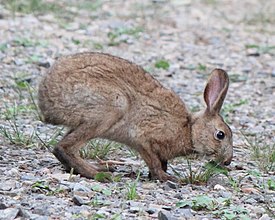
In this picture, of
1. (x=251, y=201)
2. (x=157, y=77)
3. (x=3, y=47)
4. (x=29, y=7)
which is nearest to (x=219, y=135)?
(x=251, y=201)

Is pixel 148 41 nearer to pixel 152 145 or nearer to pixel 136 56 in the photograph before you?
pixel 136 56

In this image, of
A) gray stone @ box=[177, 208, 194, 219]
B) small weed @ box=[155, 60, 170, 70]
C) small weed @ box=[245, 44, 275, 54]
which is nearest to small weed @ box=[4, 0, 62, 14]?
small weed @ box=[155, 60, 170, 70]

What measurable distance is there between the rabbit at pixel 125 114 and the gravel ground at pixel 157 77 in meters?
0.22

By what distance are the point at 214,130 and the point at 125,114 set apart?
798 millimetres

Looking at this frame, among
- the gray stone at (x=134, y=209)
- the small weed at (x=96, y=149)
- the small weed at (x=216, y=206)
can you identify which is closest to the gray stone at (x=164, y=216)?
the gray stone at (x=134, y=209)

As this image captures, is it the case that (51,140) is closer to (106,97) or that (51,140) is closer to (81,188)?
(106,97)

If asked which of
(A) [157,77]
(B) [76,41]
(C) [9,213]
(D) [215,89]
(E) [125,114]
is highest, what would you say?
(D) [215,89]

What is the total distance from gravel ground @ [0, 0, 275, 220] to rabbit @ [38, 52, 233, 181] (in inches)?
8.8

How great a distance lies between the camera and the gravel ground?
6.09 meters

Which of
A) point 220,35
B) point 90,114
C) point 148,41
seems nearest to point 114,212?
point 90,114

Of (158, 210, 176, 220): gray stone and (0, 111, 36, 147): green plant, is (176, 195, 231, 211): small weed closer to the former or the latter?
(158, 210, 176, 220): gray stone

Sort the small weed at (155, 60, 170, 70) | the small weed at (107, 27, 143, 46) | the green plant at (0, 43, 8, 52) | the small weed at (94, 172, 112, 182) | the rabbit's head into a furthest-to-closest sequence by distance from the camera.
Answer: the small weed at (107, 27, 143, 46), the small weed at (155, 60, 170, 70), the green plant at (0, 43, 8, 52), the rabbit's head, the small weed at (94, 172, 112, 182)

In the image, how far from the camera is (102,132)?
698 cm

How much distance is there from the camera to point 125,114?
7145 millimetres
